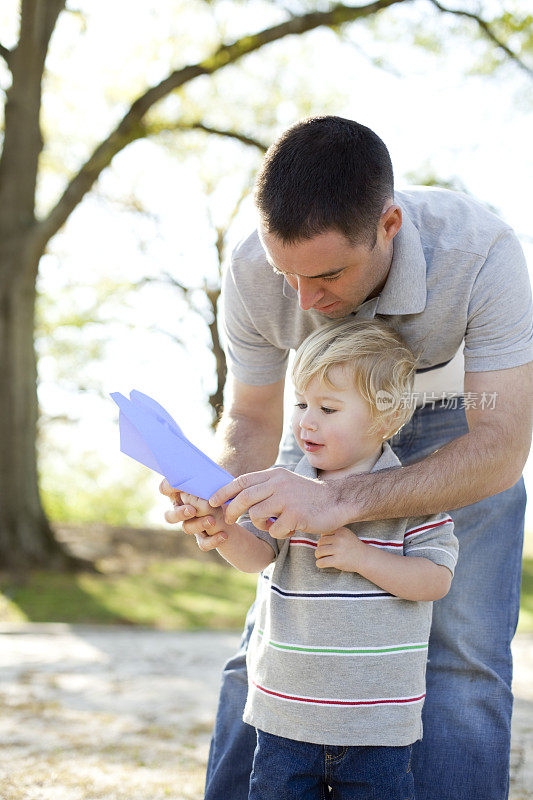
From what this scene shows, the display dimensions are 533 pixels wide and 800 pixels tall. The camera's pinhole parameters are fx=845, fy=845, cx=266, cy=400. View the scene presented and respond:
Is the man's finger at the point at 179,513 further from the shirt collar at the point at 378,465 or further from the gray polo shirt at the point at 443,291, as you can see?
the gray polo shirt at the point at 443,291

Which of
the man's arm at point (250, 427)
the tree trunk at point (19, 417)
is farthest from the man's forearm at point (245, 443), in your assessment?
the tree trunk at point (19, 417)

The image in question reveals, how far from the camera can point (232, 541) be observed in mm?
1829

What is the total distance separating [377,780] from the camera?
1.75 metres

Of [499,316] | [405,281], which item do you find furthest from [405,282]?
[499,316]

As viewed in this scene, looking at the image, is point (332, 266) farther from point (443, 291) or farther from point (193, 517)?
point (193, 517)

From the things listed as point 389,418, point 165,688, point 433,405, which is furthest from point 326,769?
point 165,688

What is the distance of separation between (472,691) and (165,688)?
1.96m

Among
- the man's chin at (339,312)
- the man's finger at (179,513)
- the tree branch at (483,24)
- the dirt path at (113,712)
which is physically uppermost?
the tree branch at (483,24)

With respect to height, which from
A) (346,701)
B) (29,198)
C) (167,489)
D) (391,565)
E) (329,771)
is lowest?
(329,771)

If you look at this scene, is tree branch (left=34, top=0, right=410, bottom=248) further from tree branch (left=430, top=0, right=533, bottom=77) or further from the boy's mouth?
the boy's mouth

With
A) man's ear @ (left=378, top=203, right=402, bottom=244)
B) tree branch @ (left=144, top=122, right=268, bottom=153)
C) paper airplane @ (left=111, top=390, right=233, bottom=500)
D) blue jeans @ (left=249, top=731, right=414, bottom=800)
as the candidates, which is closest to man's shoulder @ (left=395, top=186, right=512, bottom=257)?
man's ear @ (left=378, top=203, right=402, bottom=244)

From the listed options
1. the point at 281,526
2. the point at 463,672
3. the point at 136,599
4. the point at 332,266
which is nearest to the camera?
the point at 281,526

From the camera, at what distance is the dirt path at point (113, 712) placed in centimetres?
269

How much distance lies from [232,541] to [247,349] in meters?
0.72
